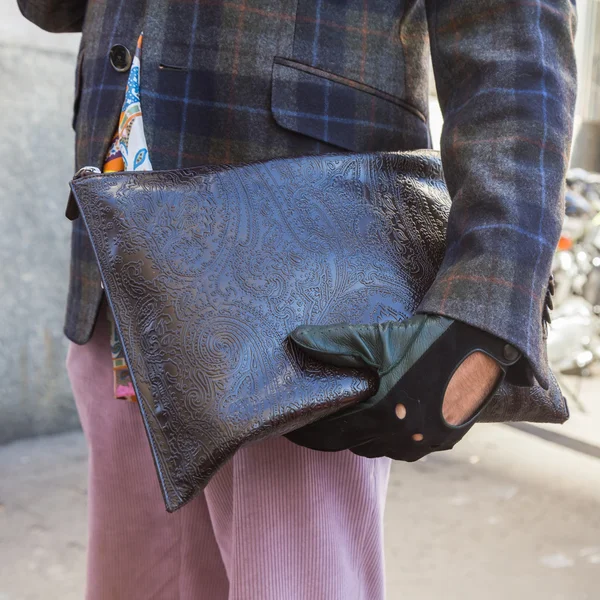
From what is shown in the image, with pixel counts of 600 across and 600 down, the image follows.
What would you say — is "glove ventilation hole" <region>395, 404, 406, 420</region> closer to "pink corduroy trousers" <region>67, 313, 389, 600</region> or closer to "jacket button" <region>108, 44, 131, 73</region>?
"pink corduroy trousers" <region>67, 313, 389, 600</region>

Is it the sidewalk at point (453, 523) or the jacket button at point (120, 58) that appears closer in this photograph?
the jacket button at point (120, 58)

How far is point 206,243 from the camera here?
2.40ft

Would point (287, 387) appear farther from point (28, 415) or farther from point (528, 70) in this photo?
point (28, 415)

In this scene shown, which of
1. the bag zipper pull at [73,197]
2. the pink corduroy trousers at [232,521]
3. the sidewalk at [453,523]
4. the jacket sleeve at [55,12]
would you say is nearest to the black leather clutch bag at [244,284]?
the bag zipper pull at [73,197]

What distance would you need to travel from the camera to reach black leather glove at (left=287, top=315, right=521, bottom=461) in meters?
0.68

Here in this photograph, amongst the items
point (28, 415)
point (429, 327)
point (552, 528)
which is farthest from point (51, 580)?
point (429, 327)

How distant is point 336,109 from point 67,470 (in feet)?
7.65

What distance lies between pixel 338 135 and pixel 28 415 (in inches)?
A: 98.7

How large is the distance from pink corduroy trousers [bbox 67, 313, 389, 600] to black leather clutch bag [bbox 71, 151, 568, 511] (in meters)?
0.20

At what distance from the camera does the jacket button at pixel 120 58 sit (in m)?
0.94

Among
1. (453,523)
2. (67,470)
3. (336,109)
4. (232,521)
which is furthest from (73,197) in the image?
(67,470)

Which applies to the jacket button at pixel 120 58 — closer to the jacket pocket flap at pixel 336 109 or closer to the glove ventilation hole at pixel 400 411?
the jacket pocket flap at pixel 336 109

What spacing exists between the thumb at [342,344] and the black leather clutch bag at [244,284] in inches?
0.6

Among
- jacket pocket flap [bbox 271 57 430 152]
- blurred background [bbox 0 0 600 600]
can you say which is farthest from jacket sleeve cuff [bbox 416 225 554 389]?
blurred background [bbox 0 0 600 600]
